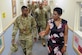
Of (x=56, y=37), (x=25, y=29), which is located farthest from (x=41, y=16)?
(x=56, y=37)

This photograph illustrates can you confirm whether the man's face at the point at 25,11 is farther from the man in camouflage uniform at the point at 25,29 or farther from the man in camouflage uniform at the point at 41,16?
the man in camouflage uniform at the point at 41,16

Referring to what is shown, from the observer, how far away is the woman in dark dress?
128 inches

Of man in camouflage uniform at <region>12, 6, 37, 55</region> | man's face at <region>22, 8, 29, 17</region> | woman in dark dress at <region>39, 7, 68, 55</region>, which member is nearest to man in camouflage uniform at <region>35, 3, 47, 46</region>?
man in camouflage uniform at <region>12, 6, 37, 55</region>

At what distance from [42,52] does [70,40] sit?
1.08 metres

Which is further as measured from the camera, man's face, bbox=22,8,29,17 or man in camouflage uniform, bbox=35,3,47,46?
man in camouflage uniform, bbox=35,3,47,46

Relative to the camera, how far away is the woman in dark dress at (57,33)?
128 inches

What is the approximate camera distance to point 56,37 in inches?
128

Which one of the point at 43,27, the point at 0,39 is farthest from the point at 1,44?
the point at 43,27

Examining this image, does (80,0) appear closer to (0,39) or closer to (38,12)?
(38,12)

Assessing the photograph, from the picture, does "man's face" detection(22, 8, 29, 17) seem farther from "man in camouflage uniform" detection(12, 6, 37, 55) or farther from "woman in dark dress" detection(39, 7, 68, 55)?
"woman in dark dress" detection(39, 7, 68, 55)

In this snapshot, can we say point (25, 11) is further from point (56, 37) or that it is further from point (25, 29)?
point (56, 37)

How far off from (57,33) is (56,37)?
0.08m

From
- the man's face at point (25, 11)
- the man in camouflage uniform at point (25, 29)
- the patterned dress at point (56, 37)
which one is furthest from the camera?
the man in camouflage uniform at point (25, 29)

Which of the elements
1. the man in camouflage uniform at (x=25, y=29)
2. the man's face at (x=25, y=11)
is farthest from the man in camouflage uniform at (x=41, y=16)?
the man's face at (x=25, y=11)
